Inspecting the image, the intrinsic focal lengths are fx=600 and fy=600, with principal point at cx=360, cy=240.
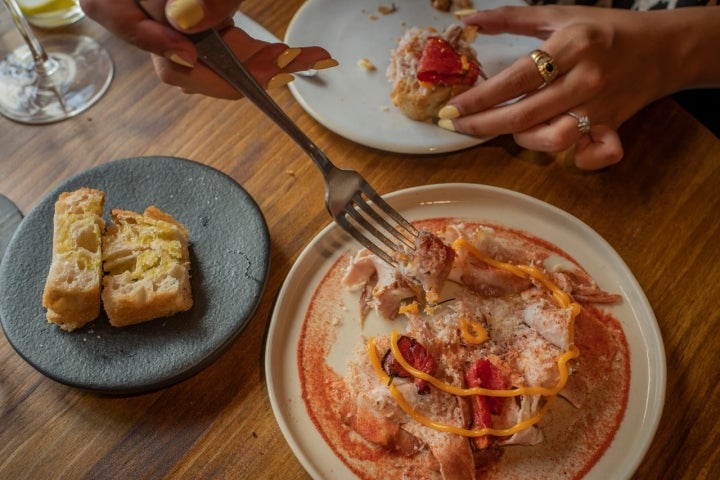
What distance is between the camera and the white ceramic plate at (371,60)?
1.59 meters

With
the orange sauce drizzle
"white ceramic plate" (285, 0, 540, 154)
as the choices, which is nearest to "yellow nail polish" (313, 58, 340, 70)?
"white ceramic plate" (285, 0, 540, 154)

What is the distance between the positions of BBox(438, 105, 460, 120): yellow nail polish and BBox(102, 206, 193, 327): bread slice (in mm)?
720

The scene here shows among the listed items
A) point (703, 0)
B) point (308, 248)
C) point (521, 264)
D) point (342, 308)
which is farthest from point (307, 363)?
point (703, 0)

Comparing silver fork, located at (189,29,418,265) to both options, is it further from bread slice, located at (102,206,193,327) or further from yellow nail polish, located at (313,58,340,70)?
bread slice, located at (102,206,193,327)

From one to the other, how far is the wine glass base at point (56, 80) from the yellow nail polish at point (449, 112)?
1.01 meters

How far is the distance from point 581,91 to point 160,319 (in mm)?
1147

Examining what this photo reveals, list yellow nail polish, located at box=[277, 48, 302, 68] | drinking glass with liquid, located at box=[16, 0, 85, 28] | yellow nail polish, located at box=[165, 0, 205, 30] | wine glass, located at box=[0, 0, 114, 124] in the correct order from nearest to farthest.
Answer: yellow nail polish, located at box=[165, 0, 205, 30] → yellow nail polish, located at box=[277, 48, 302, 68] → wine glass, located at box=[0, 0, 114, 124] → drinking glass with liquid, located at box=[16, 0, 85, 28]

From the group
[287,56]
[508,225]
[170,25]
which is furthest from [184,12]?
[508,225]

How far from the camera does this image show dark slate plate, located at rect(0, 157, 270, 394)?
1263mm

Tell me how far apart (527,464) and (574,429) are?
0.12 m

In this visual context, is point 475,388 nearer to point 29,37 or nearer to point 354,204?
point 354,204

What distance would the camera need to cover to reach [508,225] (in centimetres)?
150

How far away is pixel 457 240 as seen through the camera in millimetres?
1374

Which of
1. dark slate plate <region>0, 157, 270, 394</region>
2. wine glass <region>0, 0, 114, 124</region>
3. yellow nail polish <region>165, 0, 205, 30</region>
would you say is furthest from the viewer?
wine glass <region>0, 0, 114, 124</region>
